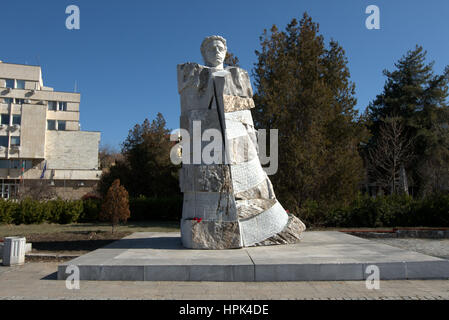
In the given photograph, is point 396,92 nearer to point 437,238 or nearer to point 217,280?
point 437,238

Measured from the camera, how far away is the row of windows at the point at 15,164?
3656cm

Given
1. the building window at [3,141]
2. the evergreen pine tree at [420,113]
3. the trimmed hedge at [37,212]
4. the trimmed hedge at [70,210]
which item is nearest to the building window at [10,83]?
the building window at [3,141]

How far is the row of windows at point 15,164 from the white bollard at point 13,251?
33.5m

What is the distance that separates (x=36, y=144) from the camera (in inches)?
1427

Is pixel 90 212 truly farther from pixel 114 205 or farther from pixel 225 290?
pixel 225 290

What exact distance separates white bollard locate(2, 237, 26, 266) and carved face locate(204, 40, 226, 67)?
568 centimetres

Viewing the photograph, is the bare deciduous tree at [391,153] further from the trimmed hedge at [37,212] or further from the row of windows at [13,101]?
the row of windows at [13,101]

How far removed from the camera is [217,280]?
550 centimetres

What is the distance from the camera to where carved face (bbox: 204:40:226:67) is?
7.82 m

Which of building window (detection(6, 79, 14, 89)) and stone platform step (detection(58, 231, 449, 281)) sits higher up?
building window (detection(6, 79, 14, 89))

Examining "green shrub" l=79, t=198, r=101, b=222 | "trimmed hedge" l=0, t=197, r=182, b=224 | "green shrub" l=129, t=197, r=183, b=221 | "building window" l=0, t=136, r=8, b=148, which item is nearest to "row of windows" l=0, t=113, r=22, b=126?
"building window" l=0, t=136, r=8, b=148

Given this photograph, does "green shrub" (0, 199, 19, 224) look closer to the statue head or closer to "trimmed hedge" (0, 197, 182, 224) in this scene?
"trimmed hedge" (0, 197, 182, 224)

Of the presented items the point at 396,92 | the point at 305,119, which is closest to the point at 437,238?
the point at 305,119
